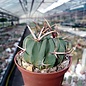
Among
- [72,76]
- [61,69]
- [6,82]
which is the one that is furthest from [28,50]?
[6,82]

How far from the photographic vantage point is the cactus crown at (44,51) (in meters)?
0.69

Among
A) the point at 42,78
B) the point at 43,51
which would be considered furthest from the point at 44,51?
the point at 42,78

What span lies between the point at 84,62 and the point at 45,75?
104cm

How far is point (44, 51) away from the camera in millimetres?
697

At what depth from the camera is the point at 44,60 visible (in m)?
0.69

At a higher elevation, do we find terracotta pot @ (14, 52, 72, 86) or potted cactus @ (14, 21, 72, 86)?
potted cactus @ (14, 21, 72, 86)

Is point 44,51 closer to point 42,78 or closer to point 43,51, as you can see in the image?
point 43,51

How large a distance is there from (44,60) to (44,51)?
0.11 feet

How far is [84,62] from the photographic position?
1.66 m

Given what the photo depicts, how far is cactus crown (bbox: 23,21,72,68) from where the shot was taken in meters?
0.69

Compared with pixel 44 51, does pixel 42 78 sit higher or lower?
lower

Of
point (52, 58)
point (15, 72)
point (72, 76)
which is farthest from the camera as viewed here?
point (15, 72)

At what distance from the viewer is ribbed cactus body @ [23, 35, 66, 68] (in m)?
0.69

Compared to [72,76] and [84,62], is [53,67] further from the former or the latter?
[84,62]
